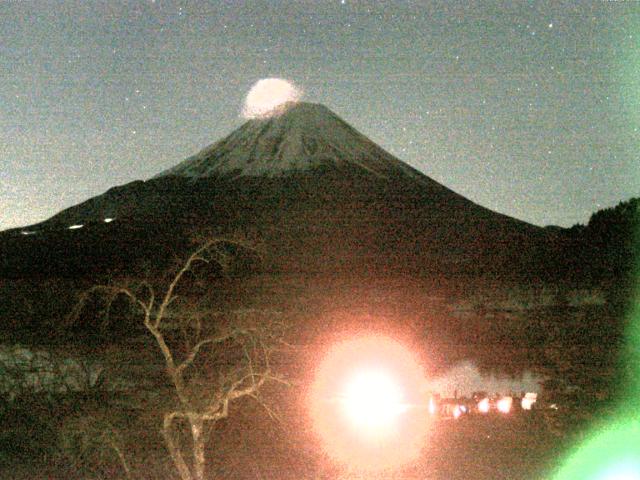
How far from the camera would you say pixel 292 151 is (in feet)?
191

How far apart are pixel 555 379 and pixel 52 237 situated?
25.2 metres

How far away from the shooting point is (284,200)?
156ft

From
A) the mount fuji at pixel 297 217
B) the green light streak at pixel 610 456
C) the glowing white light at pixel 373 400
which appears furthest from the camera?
the mount fuji at pixel 297 217

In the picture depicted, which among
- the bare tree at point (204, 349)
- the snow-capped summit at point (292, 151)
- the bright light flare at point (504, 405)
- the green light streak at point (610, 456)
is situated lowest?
the green light streak at point (610, 456)

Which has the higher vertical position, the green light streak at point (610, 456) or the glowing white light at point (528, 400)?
the glowing white light at point (528, 400)

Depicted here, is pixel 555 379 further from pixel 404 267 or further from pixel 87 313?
pixel 87 313

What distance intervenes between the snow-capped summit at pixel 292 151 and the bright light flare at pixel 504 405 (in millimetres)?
33354

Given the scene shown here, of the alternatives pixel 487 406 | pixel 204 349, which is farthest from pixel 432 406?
pixel 204 349

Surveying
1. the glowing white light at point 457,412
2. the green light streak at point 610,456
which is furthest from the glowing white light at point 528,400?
the green light streak at point 610,456

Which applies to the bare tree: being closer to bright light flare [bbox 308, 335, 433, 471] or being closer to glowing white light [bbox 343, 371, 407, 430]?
bright light flare [bbox 308, 335, 433, 471]

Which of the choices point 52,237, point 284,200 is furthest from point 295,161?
point 52,237

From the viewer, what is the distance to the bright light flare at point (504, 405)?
67.6ft

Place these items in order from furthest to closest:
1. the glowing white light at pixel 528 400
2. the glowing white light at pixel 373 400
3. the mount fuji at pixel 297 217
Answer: the mount fuji at pixel 297 217, the glowing white light at pixel 528 400, the glowing white light at pixel 373 400

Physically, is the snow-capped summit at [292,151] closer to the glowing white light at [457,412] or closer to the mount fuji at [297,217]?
the mount fuji at [297,217]
